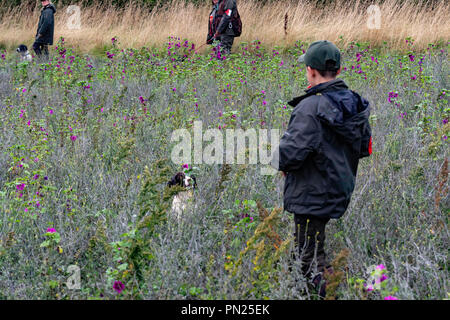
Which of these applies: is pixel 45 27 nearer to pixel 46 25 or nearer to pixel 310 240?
pixel 46 25

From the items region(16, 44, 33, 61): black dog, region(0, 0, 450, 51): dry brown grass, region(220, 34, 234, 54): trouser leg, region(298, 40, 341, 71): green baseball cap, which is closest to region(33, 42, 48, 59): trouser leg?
region(16, 44, 33, 61): black dog

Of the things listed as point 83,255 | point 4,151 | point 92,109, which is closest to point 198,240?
point 83,255

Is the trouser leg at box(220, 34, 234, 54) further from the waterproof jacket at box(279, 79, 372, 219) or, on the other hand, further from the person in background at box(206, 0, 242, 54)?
the waterproof jacket at box(279, 79, 372, 219)

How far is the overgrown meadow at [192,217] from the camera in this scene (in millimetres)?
2432

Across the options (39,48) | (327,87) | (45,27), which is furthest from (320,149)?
(39,48)

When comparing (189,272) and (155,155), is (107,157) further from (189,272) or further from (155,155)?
(189,272)

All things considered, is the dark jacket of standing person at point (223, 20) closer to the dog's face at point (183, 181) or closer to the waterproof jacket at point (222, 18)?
the waterproof jacket at point (222, 18)

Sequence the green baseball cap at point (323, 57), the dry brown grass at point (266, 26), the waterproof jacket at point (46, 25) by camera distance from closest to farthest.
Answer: the green baseball cap at point (323, 57) → the waterproof jacket at point (46, 25) → the dry brown grass at point (266, 26)

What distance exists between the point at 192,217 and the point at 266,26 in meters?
8.80

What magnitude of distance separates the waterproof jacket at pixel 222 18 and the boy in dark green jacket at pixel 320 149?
21.6ft

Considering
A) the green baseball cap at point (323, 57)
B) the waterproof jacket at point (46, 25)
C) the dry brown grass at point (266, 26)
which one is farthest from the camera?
the dry brown grass at point (266, 26)

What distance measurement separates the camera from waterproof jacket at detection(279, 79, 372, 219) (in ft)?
7.87

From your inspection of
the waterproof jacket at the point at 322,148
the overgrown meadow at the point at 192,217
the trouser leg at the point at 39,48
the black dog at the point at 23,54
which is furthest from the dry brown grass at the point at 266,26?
the waterproof jacket at the point at 322,148
